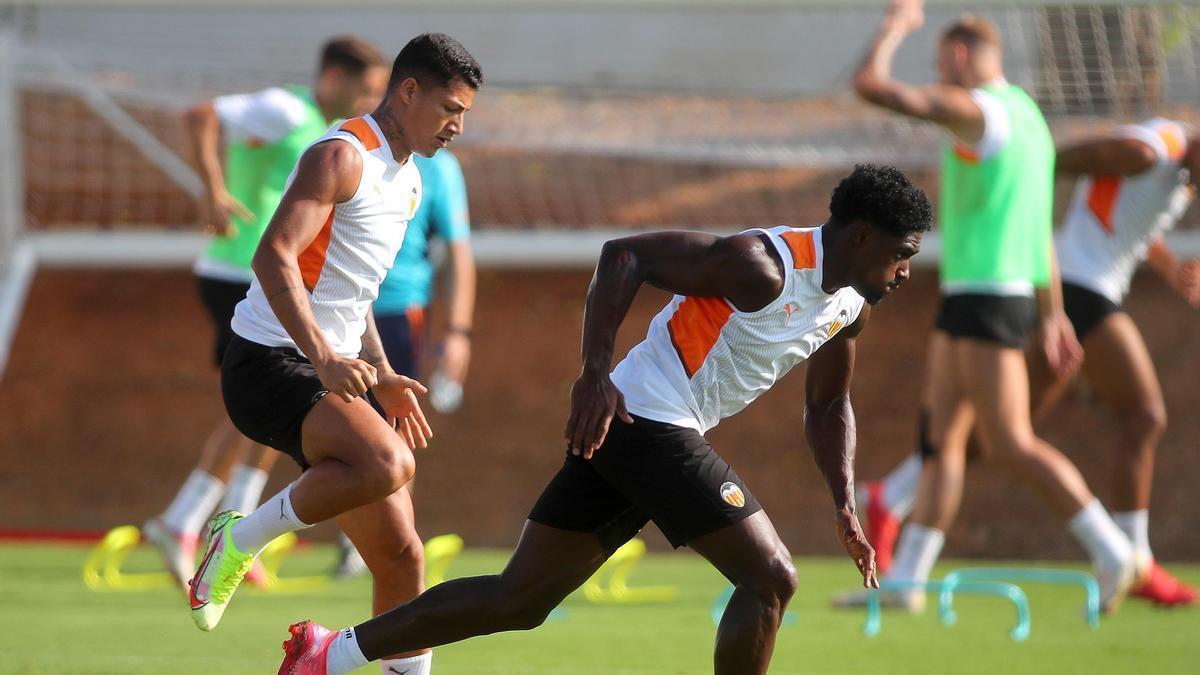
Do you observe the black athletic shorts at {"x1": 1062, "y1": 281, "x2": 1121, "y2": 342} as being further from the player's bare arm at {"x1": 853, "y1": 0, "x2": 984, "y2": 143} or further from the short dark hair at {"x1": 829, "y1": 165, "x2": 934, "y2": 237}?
the short dark hair at {"x1": 829, "y1": 165, "x2": 934, "y2": 237}

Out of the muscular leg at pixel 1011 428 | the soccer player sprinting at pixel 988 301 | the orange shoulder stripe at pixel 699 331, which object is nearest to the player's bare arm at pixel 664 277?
the orange shoulder stripe at pixel 699 331

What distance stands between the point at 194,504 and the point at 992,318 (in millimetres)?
4123

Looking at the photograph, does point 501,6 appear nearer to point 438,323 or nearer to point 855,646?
point 438,323

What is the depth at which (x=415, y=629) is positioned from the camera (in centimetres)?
430

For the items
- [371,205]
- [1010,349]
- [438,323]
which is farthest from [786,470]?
[371,205]

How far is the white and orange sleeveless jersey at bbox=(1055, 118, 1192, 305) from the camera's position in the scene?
26.1 ft

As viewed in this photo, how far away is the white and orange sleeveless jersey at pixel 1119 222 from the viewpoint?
7965 millimetres

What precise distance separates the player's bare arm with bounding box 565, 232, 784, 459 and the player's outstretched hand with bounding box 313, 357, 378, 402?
57 centimetres

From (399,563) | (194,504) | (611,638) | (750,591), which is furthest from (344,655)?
(194,504)

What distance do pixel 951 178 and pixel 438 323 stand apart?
19.0 ft

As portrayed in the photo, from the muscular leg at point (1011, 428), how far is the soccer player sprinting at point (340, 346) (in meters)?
3.37

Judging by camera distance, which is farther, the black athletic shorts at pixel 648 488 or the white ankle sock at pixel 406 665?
the white ankle sock at pixel 406 665

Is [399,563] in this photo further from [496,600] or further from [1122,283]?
[1122,283]

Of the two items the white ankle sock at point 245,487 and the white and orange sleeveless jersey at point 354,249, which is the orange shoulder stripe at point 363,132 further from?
the white ankle sock at point 245,487
